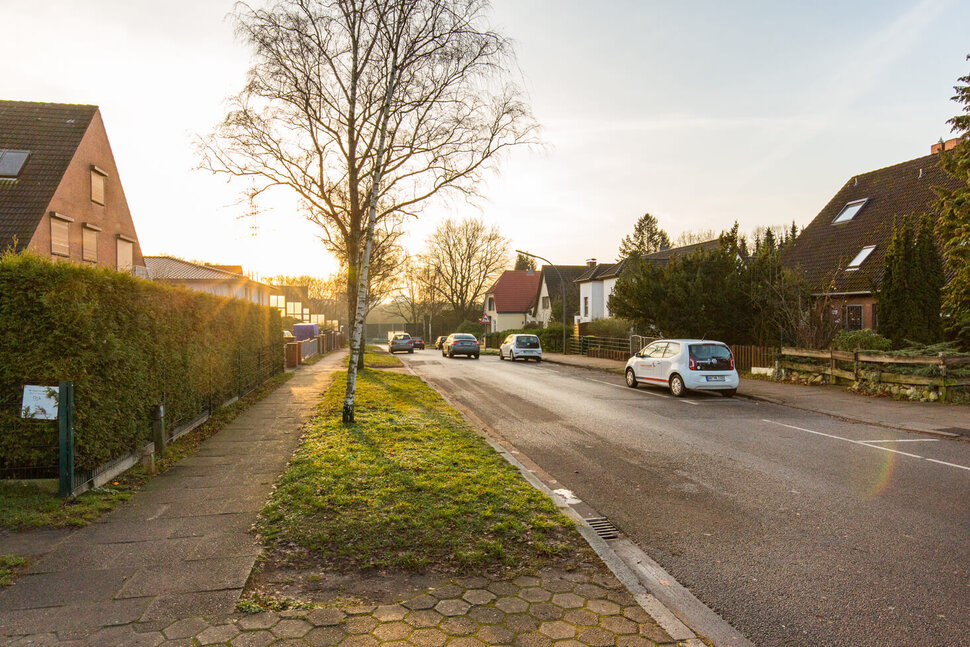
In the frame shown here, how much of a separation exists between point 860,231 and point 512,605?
28.5 m

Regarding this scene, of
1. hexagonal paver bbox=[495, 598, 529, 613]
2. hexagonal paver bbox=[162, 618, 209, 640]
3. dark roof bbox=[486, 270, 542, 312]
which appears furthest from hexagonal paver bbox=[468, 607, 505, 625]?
dark roof bbox=[486, 270, 542, 312]

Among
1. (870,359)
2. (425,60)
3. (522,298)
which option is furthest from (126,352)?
(522,298)

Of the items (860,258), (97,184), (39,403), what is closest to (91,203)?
(97,184)

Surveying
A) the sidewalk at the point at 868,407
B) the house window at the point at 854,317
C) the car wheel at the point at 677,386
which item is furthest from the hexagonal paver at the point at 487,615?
the house window at the point at 854,317

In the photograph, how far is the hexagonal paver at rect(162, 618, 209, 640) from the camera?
326 centimetres

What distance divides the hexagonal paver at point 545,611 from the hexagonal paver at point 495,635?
251 millimetres

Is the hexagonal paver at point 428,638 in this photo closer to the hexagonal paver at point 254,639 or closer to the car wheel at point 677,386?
the hexagonal paver at point 254,639

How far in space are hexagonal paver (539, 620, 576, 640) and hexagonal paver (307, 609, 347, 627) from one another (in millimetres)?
1169

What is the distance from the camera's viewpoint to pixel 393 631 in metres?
3.33

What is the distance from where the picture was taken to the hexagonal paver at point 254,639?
3.18 meters

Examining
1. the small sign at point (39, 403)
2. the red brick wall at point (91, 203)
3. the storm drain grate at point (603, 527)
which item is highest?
the red brick wall at point (91, 203)

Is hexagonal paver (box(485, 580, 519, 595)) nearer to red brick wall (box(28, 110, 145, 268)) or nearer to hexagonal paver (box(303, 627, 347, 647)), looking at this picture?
hexagonal paver (box(303, 627, 347, 647))

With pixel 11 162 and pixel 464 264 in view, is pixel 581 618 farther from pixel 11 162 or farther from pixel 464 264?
pixel 464 264

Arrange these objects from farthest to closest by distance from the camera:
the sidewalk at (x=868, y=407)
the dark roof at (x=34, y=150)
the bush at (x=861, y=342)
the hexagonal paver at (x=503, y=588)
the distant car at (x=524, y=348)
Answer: the distant car at (x=524, y=348)
the dark roof at (x=34, y=150)
the bush at (x=861, y=342)
the sidewalk at (x=868, y=407)
the hexagonal paver at (x=503, y=588)
